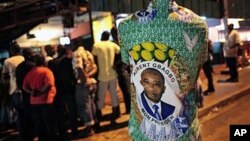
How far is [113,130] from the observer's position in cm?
930

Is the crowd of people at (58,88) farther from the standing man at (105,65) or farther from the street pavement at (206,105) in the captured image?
the street pavement at (206,105)

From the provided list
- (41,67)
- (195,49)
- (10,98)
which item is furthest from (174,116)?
(10,98)

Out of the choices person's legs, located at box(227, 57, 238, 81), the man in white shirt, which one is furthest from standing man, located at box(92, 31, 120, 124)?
person's legs, located at box(227, 57, 238, 81)

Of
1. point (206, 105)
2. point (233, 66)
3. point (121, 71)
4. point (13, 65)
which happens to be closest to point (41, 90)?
point (13, 65)

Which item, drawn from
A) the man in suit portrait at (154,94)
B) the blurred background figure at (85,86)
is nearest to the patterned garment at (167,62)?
the man in suit portrait at (154,94)

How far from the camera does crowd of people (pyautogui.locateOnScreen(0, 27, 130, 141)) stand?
26.3ft

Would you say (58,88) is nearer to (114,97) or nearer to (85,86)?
(85,86)

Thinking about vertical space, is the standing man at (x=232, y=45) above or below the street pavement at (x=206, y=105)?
above

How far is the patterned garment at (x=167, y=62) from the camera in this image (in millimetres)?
3213

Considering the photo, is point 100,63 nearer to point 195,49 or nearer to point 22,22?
point 22,22

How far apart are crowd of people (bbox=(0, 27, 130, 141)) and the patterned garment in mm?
4827

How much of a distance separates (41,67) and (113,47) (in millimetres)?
1785

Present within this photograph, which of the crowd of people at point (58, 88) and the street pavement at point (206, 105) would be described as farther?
the street pavement at point (206, 105)

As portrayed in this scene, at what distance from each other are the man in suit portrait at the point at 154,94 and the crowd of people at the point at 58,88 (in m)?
4.85
